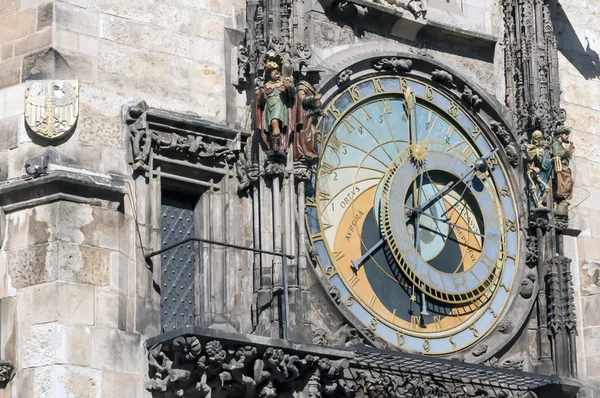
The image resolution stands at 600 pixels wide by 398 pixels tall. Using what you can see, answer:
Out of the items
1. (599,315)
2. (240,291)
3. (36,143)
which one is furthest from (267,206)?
(599,315)

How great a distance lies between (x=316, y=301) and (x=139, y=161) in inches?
79.6

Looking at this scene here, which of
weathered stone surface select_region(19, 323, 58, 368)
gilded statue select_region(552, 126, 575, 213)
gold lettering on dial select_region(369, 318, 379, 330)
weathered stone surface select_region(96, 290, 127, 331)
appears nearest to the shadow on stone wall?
gilded statue select_region(552, 126, 575, 213)

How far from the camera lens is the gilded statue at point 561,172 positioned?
17609mm

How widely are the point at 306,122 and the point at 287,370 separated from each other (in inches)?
90.4

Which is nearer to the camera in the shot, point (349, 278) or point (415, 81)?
point (349, 278)

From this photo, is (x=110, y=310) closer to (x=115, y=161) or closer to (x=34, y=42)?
(x=115, y=161)

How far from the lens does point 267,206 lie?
15.5 meters

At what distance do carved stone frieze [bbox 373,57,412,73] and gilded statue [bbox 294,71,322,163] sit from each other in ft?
3.76

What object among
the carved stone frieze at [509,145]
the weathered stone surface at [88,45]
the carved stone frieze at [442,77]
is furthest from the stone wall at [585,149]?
the weathered stone surface at [88,45]

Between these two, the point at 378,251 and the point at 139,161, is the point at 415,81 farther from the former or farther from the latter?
the point at 139,161

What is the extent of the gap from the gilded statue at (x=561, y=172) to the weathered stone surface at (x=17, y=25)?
213 inches

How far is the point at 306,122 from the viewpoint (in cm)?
1575

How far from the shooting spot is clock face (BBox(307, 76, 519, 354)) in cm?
1619

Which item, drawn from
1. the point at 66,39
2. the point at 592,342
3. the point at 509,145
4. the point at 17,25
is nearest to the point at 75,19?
the point at 66,39
